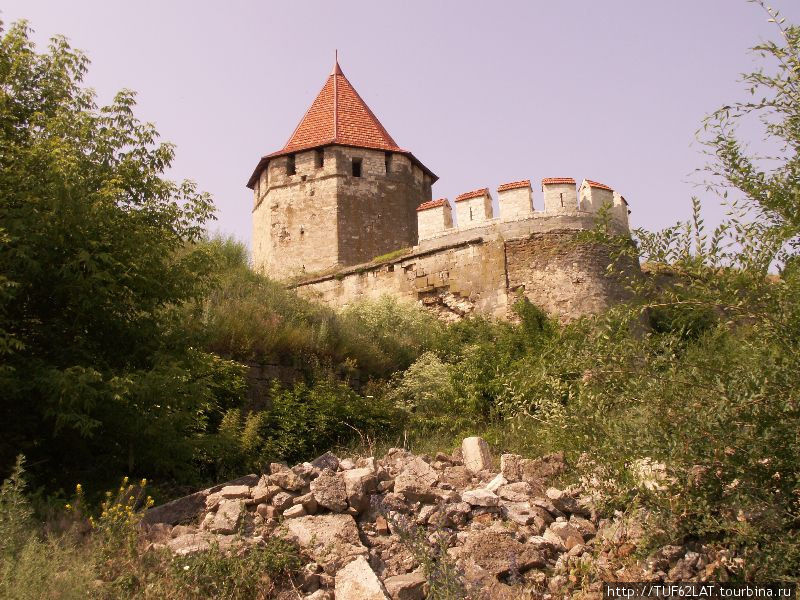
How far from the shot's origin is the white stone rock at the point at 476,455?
8.25 metres

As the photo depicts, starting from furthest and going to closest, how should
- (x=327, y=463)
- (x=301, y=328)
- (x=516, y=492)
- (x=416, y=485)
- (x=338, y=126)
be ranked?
1. (x=338, y=126)
2. (x=301, y=328)
3. (x=327, y=463)
4. (x=516, y=492)
5. (x=416, y=485)

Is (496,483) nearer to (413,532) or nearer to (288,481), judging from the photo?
(413,532)

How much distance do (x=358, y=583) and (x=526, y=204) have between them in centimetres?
1085

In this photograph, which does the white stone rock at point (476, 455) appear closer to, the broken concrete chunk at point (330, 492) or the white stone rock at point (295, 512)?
the broken concrete chunk at point (330, 492)

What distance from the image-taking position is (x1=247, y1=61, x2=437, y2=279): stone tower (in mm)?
18797

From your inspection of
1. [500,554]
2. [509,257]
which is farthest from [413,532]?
[509,257]

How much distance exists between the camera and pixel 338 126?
66.5 feet

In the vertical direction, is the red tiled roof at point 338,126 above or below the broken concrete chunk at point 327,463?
above

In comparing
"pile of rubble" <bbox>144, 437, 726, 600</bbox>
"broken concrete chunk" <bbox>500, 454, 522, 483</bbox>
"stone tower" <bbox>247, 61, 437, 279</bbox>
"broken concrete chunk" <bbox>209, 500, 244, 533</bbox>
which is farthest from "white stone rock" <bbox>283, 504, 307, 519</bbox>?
"stone tower" <bbox>247, 61, 437, 279</bbox>

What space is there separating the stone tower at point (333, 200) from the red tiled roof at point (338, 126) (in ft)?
0.11

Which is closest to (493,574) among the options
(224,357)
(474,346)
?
(224,357)

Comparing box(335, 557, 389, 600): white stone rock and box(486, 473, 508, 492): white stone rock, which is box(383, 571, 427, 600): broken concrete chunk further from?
box(486, 473, 508, 492): white stone rock

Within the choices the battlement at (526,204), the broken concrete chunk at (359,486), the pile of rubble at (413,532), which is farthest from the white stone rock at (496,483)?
the battlement at (526,204)

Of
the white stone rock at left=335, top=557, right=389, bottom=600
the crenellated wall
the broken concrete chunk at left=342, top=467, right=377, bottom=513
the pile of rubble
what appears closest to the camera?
the white stone rock at left=335, top=557, right=389, bottom=600
